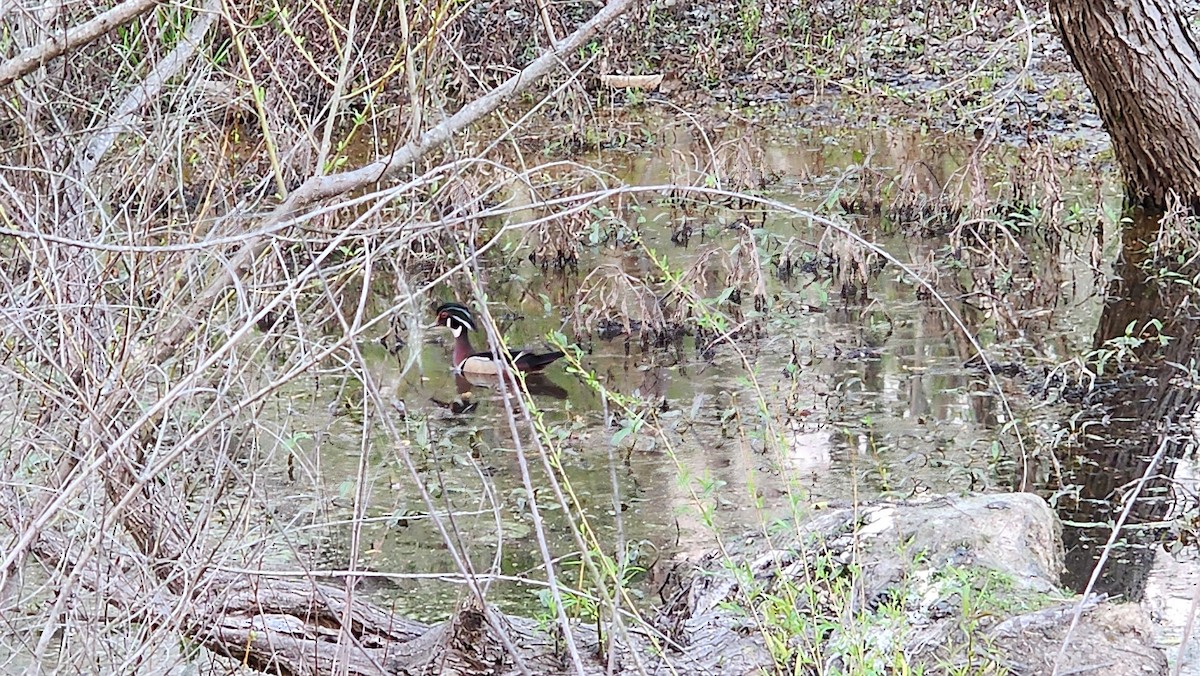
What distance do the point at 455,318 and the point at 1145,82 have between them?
3492 millimetres

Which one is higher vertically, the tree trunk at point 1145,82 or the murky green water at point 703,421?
the tree trunk at point 1145,82

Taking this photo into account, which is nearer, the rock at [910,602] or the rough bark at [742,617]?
the rock at [910,602]

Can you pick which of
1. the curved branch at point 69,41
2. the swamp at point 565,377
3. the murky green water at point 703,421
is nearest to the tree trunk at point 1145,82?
the swamp at point 565,377

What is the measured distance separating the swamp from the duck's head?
0.06ft

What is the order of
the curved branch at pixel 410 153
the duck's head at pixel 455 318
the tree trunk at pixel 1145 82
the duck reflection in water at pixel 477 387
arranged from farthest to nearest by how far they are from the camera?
the tree trunk at pixel 1145 82 < the duck's head at pixel 455 318 < the duck reflection in water at pixel 477 387 < the curved branch at pixel 410 153

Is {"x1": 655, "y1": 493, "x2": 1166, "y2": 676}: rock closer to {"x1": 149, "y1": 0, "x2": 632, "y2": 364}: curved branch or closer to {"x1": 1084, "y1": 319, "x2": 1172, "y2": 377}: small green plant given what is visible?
{"x1": 149, "y1": 0, "x2": 632, "y2": 364}: curved branch

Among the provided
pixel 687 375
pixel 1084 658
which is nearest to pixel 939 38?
pixel 687 375

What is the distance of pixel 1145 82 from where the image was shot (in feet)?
24.7

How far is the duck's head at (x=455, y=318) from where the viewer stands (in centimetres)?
677

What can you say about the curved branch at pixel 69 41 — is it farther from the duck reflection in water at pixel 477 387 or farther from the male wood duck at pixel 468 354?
the male wood duck at pixel 468 354

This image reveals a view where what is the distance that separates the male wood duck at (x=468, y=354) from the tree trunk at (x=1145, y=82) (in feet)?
10.0

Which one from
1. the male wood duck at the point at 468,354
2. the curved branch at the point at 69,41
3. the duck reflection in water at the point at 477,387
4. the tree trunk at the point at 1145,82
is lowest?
the duck reflection in water at the point at 477,387

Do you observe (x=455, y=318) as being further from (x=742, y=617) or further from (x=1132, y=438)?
(x=742, y=617)

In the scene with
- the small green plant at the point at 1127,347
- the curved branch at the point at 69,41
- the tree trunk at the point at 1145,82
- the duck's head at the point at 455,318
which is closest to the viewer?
the curved branch at the point at 69,41
